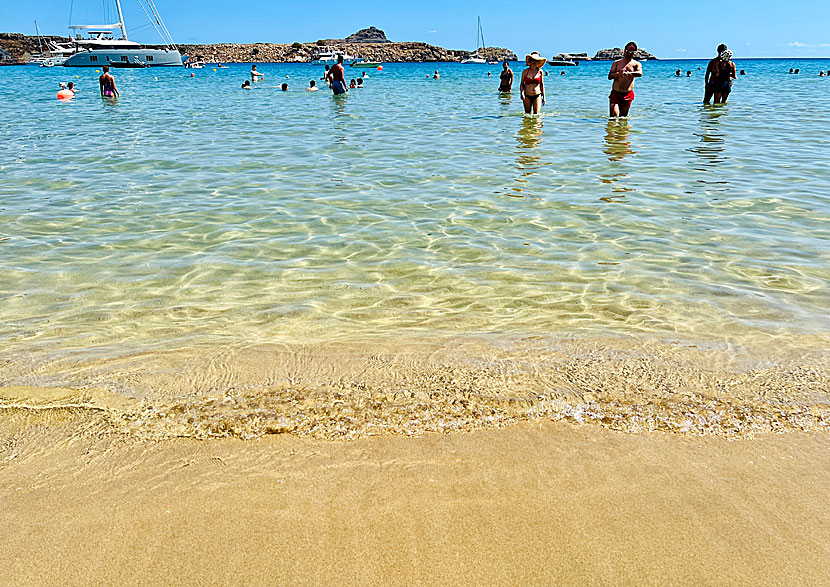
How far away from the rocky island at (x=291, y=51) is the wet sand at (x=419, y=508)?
139221mm

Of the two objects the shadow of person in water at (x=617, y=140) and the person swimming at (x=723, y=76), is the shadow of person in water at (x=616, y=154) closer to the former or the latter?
the shadow of person in water at (x=617, y=140)

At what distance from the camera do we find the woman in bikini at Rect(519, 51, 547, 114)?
13.4m

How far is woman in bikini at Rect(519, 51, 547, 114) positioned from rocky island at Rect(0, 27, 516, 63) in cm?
12909

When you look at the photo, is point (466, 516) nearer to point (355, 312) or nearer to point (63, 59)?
point (355, 312)

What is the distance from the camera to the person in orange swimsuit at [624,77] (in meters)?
12.5

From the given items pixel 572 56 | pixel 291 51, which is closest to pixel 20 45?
pixel 291 51

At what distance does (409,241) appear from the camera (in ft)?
19.5

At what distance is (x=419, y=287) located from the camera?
4797 mm

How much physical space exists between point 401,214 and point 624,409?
439 centimetres

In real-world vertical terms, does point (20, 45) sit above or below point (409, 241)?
above

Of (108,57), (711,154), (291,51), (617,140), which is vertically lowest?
(711,154)

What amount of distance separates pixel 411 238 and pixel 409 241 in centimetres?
10

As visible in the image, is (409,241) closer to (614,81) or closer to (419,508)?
(419,508)

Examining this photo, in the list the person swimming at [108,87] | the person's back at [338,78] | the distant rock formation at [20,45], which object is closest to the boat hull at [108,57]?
the distant rock formation at [20,45]
